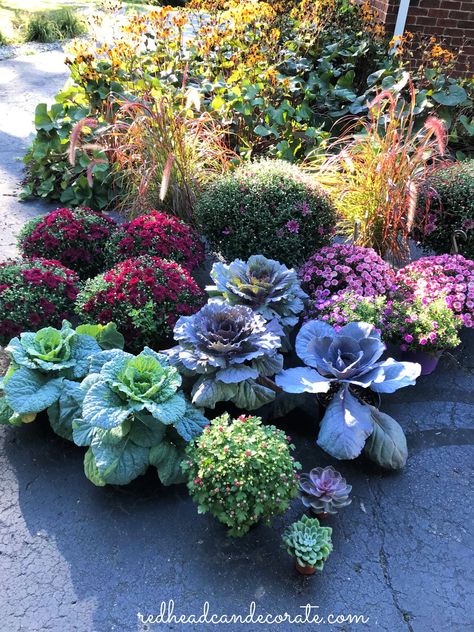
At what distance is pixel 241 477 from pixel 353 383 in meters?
0.82

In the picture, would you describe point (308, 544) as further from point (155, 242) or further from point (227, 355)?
point (155, 242)

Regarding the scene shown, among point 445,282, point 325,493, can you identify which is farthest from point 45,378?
point 445,282

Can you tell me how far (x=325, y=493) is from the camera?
7.45 feet

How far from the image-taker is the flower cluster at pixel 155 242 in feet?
11.1

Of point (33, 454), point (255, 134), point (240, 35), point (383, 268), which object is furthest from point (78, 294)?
point (240, 35)

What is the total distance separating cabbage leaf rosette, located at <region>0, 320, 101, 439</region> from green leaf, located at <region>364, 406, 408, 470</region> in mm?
1380

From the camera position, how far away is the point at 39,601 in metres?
2.05

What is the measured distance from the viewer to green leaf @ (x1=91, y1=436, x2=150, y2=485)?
229 cm

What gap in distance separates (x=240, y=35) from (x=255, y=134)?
4.80ft

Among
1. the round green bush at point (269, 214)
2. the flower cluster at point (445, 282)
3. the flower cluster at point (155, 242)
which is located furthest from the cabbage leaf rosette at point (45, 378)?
the flower cluster at point (445, 282)

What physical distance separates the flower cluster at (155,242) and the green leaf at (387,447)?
5.25 feet

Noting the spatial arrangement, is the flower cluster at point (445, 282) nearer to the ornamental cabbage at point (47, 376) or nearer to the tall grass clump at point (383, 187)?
the tall grass clump at point (383, 187)

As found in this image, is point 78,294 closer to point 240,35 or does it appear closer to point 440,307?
point 440,307

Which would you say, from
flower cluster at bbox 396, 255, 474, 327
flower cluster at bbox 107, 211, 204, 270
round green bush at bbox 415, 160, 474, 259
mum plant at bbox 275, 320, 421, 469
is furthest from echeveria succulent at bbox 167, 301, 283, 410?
round green bush at bbox 415, 160, 474, 259
